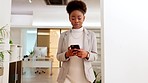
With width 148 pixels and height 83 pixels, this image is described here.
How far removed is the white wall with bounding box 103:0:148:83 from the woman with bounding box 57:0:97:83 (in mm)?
240

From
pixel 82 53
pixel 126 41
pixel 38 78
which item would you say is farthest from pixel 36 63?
pixel 82 53

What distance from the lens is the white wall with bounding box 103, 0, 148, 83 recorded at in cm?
170

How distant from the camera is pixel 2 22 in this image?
2.35 meters

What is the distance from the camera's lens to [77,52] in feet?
4.76

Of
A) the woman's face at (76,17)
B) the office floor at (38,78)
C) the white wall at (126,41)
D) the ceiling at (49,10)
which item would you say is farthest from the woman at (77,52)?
the ceiling at (49,10)

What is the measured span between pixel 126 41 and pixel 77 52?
58cm

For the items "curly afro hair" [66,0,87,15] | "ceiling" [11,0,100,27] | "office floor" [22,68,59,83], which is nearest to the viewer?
"curly afro hair" [66,0,87,15]

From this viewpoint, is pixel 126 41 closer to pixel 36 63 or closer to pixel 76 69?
pixel 76 69

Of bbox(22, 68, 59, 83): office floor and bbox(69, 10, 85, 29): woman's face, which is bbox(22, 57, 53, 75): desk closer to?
bbox(22, 68, 59, 83): office floor

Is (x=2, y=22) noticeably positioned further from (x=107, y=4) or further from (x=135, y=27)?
(x=135, y=27)

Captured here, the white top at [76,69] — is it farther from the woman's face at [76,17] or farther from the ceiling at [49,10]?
the ceiling at [49,10]

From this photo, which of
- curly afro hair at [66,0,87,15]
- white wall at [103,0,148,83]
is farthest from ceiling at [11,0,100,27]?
curly afro hair at [66,0,87,15]

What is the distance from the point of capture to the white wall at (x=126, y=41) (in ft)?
5.58

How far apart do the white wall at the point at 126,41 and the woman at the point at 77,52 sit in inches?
9.4
